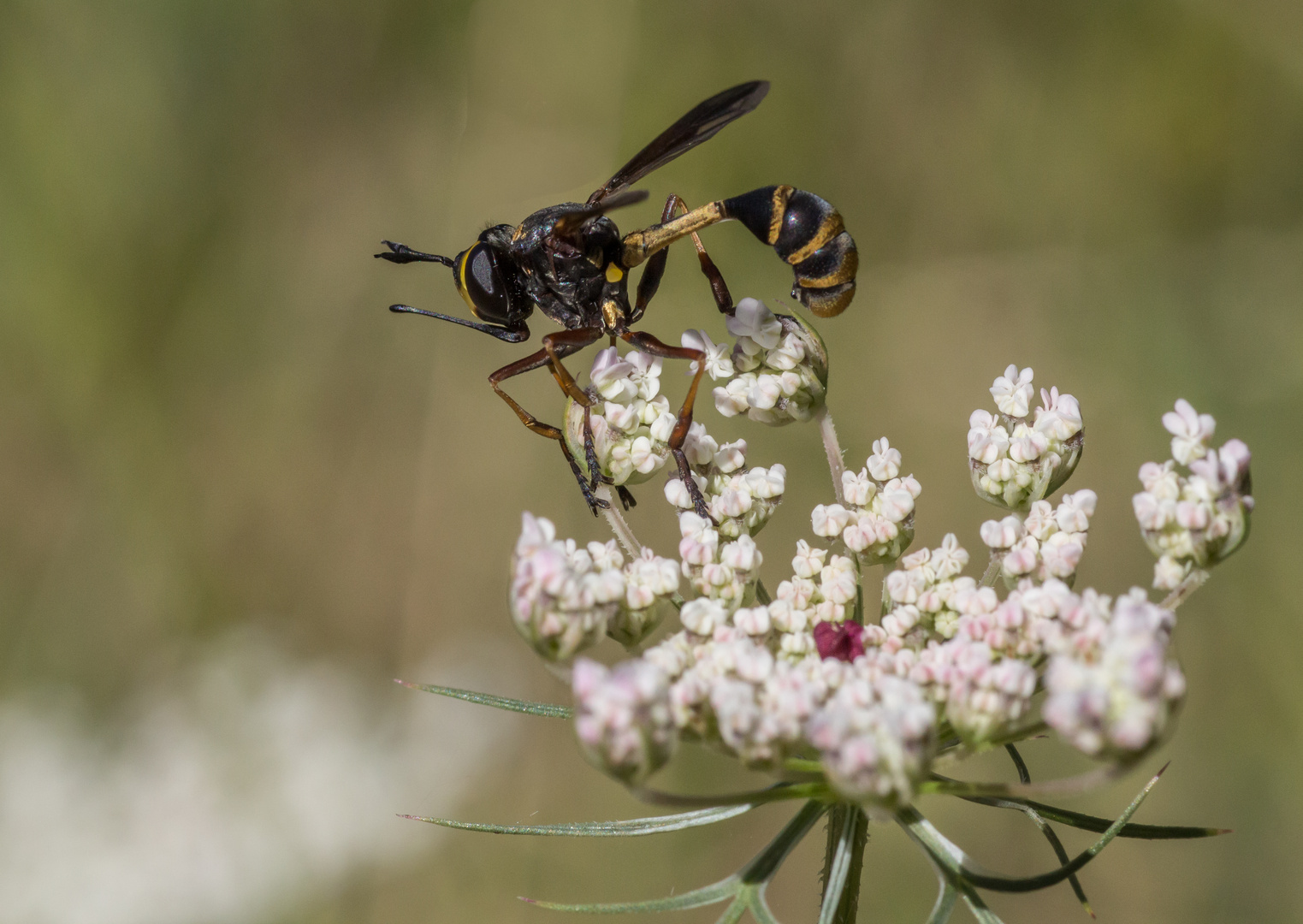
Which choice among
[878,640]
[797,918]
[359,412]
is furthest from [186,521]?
[878,640]

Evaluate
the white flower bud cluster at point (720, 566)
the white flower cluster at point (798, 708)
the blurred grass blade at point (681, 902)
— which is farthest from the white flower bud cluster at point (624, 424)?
the blurred grass blade at point (681, 902)

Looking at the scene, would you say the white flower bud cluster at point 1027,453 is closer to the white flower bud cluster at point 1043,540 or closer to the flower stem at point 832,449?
the white flower bud cluster at point 1043,540

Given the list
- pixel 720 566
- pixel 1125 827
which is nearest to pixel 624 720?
pixel 720 566

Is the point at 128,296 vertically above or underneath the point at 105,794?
above

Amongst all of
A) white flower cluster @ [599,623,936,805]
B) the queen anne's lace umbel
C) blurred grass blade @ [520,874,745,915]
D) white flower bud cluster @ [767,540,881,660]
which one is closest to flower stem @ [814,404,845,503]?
the queen anne's lace umbel

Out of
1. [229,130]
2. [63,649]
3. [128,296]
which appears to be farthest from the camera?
[229,130]

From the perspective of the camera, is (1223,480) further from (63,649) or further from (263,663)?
(63,649)

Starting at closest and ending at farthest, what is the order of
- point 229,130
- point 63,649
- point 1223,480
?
point 1223,480
point 63,649
point 229,130
